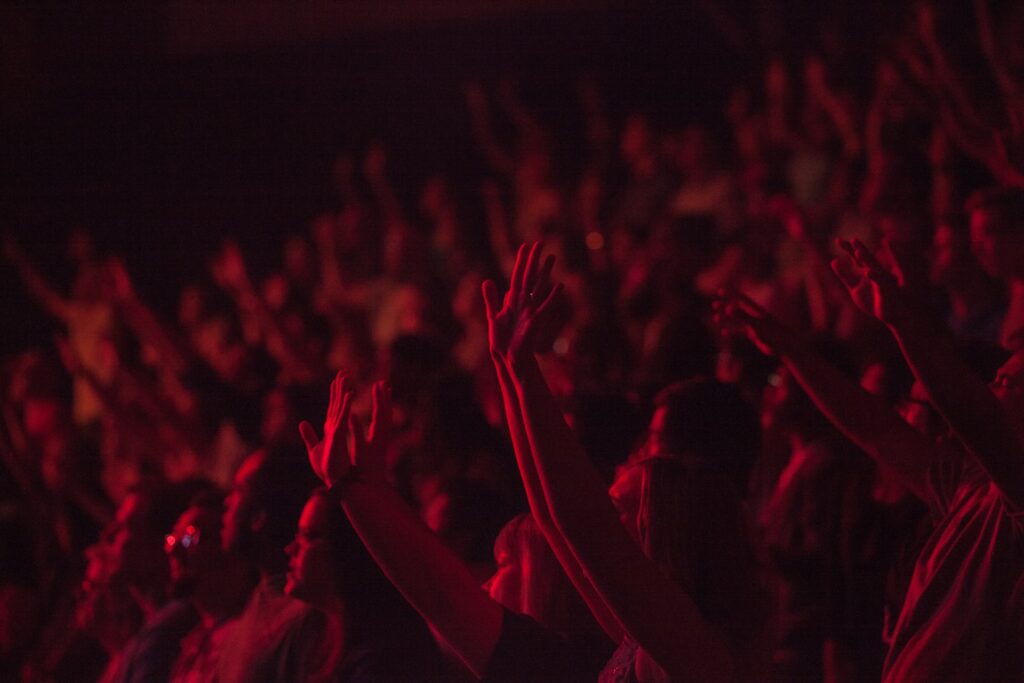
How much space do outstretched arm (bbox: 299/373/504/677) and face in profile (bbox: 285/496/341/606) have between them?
225 mm

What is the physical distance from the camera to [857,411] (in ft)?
8.07

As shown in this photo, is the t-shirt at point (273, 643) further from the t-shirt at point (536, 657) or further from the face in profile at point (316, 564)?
the t-shirt at point (536, 657)

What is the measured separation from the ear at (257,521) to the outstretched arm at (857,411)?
43.7 inches

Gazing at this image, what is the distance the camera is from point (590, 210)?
6.56 m

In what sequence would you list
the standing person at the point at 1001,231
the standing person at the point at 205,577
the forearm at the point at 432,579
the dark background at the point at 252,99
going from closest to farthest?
the forearm at the point at 432,579
the standing person at the point at 1001,231
the standing person at the point at 205,577
the dark background at the point at 252,99

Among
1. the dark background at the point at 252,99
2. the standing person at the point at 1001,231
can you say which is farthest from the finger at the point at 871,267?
Answer: the dark background at the point at 252,99

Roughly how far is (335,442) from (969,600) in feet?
3.57

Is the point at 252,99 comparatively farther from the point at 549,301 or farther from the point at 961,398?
the point at 961,398

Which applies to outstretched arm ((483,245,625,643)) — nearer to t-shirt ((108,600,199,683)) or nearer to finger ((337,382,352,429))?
finger ((337,382,352,429))

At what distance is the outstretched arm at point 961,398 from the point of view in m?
1.89

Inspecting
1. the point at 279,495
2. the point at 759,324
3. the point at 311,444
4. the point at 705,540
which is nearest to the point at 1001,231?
the point at 759,324

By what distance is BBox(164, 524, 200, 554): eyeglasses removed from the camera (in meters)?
3.01

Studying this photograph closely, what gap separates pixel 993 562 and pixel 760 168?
3817 millimetres

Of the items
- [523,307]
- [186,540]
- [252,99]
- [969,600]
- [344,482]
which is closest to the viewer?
[523,307]
